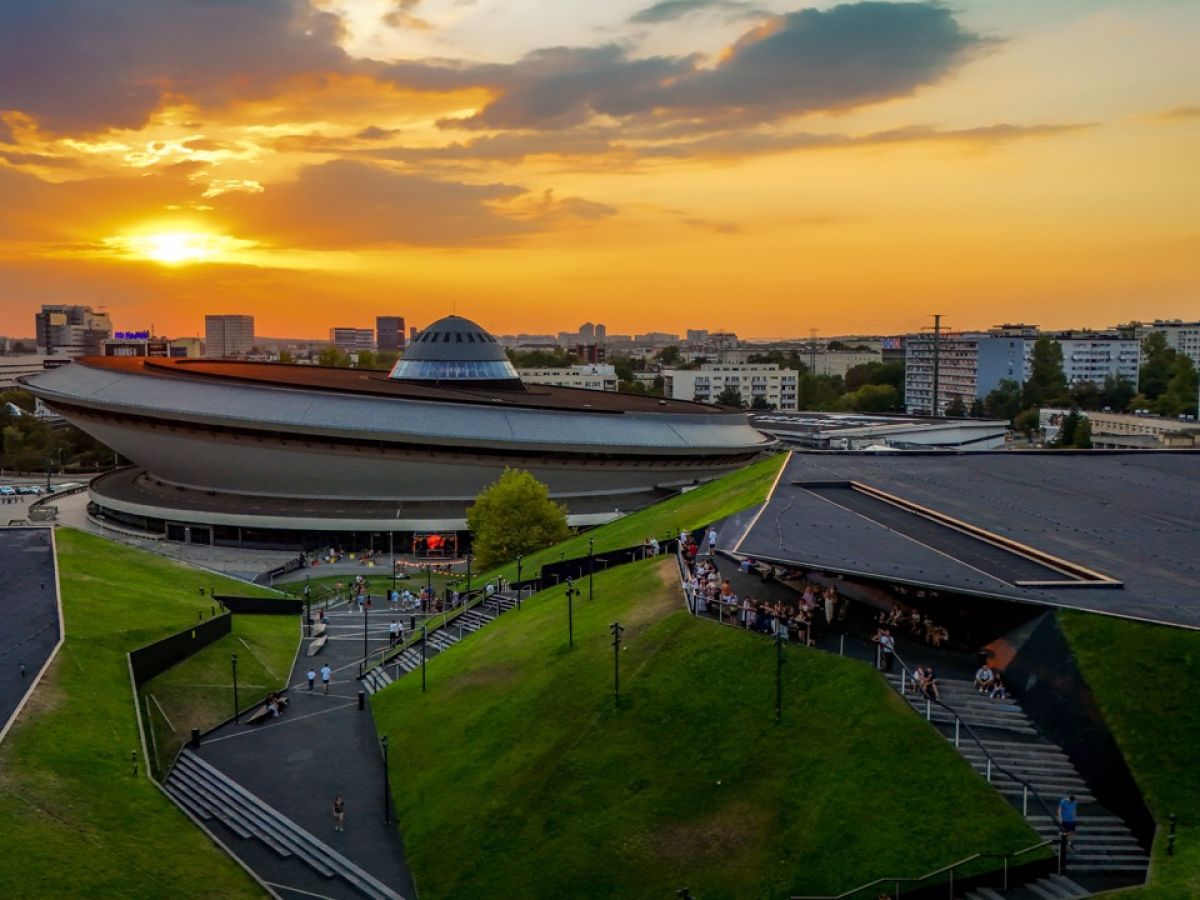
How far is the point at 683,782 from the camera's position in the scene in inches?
863

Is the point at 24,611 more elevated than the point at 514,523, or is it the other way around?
the point at 514,523

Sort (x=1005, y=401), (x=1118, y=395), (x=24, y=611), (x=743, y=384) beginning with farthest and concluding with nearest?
(x=743, y=384) → (x=1005, y=401) → (x=1118, y=395) → (x=24, y=611)

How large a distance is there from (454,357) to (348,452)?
2118 centimetres

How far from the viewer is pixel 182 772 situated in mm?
28562

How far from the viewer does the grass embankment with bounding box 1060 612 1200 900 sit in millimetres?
18844

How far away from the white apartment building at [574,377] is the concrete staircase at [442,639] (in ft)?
413

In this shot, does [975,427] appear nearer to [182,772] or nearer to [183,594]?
[183,594]

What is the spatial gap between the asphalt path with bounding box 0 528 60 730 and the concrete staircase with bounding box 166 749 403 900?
4.57 m

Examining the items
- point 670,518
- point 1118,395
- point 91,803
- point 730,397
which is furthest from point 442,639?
point 1118,395

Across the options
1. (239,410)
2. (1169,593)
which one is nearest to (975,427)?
(239,410)

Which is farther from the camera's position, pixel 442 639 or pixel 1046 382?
pixel 1046 382

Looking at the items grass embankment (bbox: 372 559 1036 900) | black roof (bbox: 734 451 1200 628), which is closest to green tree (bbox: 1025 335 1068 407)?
black roof (bbox: 734 451 1200 628)

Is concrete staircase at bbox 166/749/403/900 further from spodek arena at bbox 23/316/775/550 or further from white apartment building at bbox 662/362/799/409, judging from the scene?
white apartment building at bbox 662/362/799/409

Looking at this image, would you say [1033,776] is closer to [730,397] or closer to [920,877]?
[920,877]
